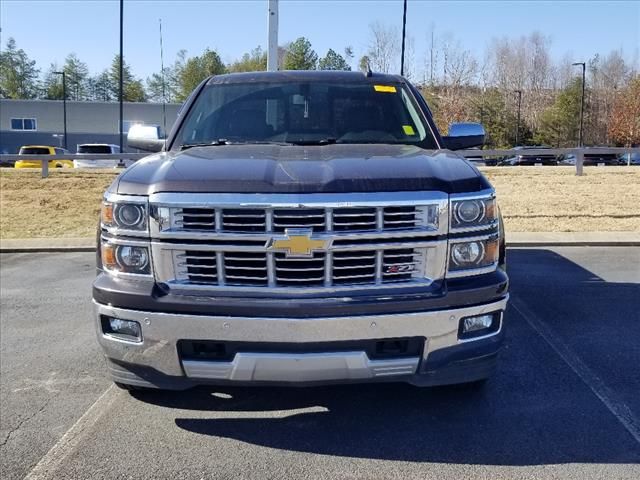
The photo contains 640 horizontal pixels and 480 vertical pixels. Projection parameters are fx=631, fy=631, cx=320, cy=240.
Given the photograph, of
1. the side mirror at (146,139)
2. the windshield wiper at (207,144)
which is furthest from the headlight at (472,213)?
the side mirror at (146,139)

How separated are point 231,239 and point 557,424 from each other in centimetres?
208

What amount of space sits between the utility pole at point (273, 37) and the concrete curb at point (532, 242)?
3944 millimetres

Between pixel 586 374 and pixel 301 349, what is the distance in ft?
7.49

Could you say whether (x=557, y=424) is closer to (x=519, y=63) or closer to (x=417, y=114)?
(x=417, y=114)

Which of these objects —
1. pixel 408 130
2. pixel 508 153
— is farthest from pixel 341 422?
pixel 508 153

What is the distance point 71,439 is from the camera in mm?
3410

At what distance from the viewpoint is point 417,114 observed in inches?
186

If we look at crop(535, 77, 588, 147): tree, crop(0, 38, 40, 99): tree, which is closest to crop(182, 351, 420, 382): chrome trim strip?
crop(535, 77, 588, 147): tree

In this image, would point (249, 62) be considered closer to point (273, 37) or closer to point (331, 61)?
point (331, 61)

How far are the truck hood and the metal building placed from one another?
57.0 metres

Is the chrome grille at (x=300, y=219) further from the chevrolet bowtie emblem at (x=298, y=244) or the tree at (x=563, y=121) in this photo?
the tree at (x=563, y=121)

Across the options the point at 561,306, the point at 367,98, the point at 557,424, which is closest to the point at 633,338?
the point at 561,306

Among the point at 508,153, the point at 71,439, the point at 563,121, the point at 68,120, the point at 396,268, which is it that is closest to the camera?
the point at 396,268

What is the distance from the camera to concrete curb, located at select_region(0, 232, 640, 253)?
898 cm
